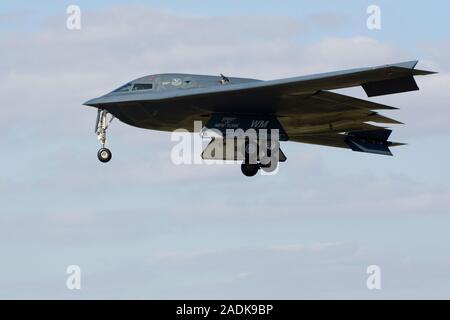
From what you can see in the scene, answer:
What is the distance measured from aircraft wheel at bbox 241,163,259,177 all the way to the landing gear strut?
14.4 ft

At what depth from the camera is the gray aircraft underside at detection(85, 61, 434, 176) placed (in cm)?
2798

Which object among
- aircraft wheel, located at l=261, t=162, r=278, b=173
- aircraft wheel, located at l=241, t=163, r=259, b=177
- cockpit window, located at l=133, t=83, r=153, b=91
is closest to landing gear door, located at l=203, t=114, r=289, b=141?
aircraft wheel, located at l=261, t=162, r=278, b=173

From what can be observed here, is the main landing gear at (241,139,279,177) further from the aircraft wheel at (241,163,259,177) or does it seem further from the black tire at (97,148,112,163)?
the black tire at (97,148,112,163)

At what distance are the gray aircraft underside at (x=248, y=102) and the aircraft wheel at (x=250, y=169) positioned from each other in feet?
5.00

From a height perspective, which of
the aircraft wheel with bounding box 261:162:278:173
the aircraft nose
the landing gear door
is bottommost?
the aircraft wheel with bounding box 261:162:278:173

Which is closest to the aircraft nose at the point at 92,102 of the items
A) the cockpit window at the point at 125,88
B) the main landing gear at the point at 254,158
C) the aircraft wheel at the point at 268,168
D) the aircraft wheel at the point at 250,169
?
the cockpit window at the point at 125,88

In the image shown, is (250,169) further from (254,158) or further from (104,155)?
(104,155)

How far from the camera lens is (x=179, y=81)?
100ft

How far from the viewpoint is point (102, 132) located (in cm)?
3111
